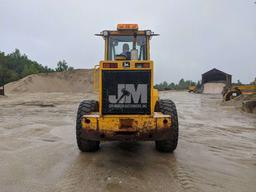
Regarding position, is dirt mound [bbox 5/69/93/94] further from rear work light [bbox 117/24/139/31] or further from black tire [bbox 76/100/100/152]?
black tire [bbox 76/100/100/152]

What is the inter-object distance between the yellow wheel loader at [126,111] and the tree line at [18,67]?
53.8 meters

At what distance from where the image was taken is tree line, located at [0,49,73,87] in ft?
183

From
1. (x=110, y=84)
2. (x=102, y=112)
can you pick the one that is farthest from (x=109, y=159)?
(x=110, y=84)

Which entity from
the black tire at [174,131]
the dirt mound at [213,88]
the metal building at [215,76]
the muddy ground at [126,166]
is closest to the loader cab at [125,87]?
the black tire at [174,131]

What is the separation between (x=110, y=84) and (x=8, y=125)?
577cm

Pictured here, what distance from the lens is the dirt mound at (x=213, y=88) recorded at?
4573 centimetres

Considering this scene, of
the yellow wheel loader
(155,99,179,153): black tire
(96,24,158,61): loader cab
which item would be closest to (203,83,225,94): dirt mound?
(96,24,158,61): loader cab

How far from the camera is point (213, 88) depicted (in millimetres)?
46469

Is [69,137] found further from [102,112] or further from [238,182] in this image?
[238,182]

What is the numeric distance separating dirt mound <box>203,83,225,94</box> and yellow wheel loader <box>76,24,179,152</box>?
4360 centimetres

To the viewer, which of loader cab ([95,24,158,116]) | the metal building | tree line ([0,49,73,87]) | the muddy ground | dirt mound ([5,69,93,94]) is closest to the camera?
the muddy ground

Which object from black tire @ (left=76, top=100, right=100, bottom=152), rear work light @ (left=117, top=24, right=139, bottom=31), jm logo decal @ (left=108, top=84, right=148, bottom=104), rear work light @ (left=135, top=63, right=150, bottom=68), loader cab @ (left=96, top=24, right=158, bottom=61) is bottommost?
black tire @ (left=76, top=100, right=100, bottom=152)

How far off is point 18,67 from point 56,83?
38.9m

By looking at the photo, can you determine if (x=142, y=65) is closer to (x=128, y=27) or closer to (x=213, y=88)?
(x=128, y=27)
